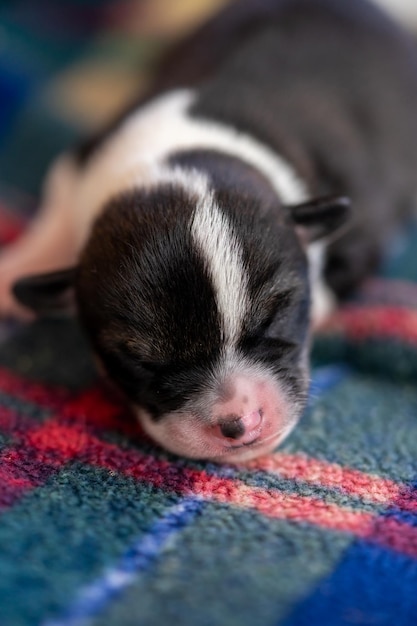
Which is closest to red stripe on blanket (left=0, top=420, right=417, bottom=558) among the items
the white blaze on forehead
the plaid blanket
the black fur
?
the plaid blanket

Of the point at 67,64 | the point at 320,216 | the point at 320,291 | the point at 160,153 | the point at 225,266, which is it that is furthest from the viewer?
the point at 67,64

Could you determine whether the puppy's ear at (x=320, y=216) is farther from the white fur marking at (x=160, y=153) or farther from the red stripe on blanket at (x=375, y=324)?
the red stripe on blanket at (x=375, y=324)

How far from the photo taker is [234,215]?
1545mm

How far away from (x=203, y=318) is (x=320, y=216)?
1.50 feet

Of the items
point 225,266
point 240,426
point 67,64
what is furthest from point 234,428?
point 67,64

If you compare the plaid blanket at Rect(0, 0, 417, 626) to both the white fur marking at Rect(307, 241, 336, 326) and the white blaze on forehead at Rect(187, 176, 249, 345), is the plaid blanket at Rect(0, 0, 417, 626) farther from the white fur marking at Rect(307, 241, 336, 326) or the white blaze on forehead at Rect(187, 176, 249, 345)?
the white blaze on forehead at Rect(187, 176, 249, 345)

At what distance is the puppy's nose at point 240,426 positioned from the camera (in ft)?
4.56

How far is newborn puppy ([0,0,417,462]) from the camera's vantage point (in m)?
1.46

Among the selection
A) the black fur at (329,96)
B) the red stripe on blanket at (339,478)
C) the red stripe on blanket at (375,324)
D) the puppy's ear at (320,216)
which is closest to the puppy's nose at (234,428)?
the red stripe on blanket at (339,478)

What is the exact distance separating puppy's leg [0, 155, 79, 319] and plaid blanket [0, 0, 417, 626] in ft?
0.38

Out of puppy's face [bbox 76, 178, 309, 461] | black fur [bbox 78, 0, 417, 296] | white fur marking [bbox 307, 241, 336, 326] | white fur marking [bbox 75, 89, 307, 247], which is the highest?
black fur [bbox 78, 0, 417, 296]

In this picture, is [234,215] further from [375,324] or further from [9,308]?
[9,308]

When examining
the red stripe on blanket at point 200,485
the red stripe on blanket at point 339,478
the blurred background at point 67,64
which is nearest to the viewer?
the red stripe on blanket at point 200,485

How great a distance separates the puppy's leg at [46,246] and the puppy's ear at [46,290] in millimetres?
284
